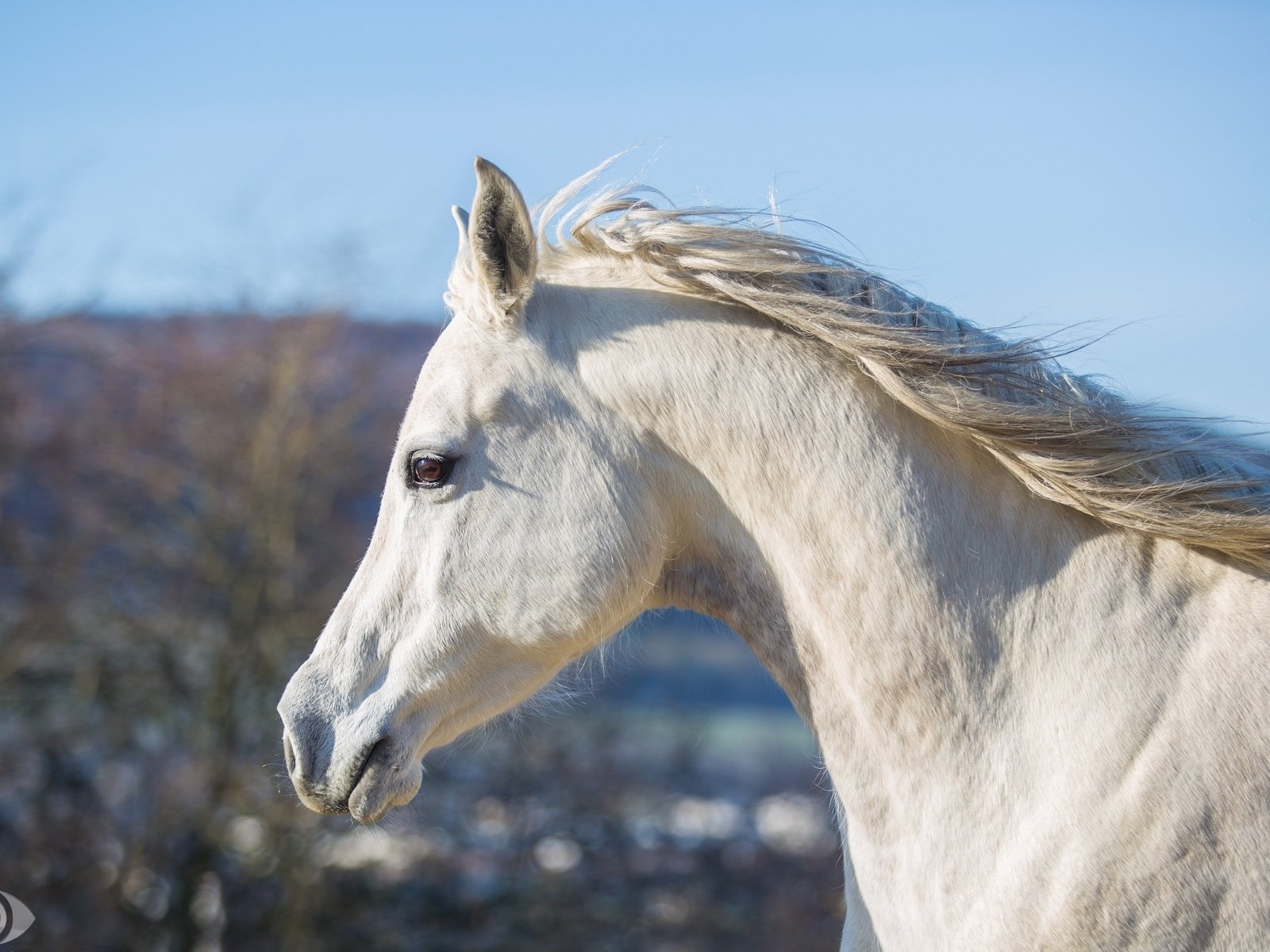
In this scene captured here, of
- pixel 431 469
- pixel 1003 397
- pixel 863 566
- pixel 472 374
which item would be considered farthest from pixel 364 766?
pixel 1003 397

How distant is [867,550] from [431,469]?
→ 93cm

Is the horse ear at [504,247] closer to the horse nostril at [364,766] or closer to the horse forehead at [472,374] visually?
the horse forehead at [472,374]

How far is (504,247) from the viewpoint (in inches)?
94.0

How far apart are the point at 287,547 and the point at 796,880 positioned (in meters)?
5.27

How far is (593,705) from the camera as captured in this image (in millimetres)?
9945

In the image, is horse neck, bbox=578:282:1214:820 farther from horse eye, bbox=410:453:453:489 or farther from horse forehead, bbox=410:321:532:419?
horse eye, bbox=410:453:453:489

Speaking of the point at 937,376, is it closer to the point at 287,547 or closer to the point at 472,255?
the point at 472,255

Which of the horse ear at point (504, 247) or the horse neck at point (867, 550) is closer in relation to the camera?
the horse neck at point (867, 550)

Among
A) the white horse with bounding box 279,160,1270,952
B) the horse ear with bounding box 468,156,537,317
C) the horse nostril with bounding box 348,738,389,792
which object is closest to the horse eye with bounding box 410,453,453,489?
the white horse with bounding box 279,160,1270,952

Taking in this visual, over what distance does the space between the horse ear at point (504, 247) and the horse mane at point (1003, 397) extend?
24 cm

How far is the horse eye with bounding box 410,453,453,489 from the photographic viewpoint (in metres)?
2.40

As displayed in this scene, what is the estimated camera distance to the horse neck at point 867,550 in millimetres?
2111

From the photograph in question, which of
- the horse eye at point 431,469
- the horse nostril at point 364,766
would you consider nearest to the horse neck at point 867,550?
the horse eye at point 431,469

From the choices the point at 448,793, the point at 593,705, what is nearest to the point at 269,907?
the point at 448,793
